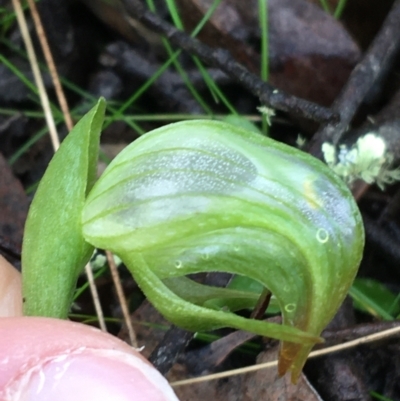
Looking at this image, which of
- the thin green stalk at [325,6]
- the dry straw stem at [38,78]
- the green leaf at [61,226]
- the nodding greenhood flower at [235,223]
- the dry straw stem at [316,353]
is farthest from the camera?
the thin green stalk at [325,6]

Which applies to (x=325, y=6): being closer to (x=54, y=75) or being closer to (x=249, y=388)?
(x=54, y=75)

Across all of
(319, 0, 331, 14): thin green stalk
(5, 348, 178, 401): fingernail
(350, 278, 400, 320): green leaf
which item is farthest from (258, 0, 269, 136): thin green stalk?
(5, 348, 178, 401): fingernail

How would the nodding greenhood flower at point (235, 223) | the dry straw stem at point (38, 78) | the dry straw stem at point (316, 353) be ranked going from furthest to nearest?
1. the dry straw stem at point (38, 78)
2. the dry straw stem at point (316, 353)
3. the nodding greenhood flower at point (235, 223)

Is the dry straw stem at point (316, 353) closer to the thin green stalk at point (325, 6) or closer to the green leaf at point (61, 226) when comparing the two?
the green leaf at point (61, 226)

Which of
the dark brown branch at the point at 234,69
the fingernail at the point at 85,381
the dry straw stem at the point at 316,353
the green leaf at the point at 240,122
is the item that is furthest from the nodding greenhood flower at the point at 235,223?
the green leaf at the point at 240,122

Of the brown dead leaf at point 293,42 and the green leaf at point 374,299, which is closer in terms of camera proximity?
the green leaf at point 374,299

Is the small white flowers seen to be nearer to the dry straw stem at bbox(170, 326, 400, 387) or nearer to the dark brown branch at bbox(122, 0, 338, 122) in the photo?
the dark brown branch at bbox(122, 0, 338, 122)

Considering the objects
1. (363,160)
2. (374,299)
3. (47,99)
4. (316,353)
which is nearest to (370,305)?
(374,299)
